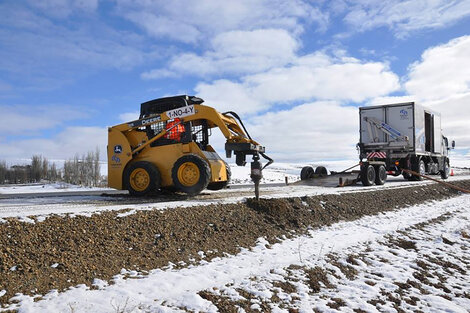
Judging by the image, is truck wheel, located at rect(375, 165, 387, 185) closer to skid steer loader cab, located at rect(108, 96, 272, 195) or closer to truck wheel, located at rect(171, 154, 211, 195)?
skid steer loader cab, located at rect(108, 96, 272, 195)

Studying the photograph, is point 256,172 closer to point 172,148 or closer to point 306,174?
point 172,148

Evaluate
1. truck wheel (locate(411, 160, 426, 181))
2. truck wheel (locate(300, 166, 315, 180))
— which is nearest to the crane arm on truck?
truck wheel (locate(411, 160, 426, 181))

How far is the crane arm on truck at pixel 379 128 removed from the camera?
57.6 ft

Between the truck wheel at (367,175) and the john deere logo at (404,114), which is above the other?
the john deere logo at (404,114)

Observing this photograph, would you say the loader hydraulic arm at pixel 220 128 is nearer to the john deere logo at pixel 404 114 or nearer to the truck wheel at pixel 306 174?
the truck wheel at pixel 306 174

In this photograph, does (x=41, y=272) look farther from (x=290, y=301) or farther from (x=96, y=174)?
(x=96, y=174)

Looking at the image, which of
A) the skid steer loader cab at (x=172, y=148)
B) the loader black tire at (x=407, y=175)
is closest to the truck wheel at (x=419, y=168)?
the loader black tire at (x=407, y=175)

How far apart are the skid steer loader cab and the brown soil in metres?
1.85

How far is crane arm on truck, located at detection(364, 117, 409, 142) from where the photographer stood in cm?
1756

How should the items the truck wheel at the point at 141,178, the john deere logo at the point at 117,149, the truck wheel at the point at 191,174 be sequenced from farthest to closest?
the john deere logo at the point at 117,149
the truck wheel at the point at 141,178
the truck wheel at the point at 191,174

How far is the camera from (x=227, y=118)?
932 cm

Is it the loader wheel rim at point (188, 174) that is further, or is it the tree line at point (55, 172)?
the tree line at point (55, 172)

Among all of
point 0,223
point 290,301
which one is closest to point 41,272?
point 0,223

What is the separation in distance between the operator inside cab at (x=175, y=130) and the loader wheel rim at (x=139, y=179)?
3.89ft
